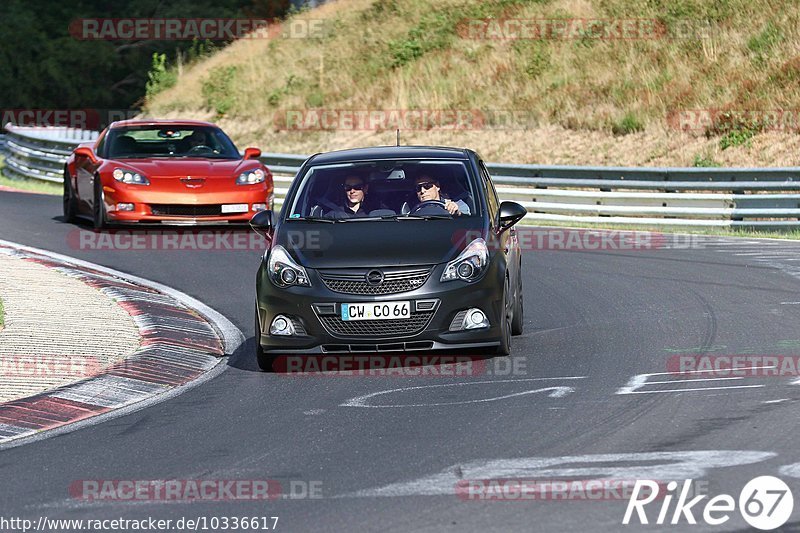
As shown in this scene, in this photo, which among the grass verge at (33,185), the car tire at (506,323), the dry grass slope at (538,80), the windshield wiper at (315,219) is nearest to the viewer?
the car tire at (506,323)

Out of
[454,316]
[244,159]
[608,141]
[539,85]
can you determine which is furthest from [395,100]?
[454,316]

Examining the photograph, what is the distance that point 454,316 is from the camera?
10203 millimetres

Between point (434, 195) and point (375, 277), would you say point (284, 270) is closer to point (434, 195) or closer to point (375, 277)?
point (375, 277)

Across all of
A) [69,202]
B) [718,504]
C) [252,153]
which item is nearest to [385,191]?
[718,504]

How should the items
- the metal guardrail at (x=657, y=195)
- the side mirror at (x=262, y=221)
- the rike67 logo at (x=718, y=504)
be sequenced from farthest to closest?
1. the metal guardrail at (x=657, y=195)
2. the side mirror at (x=262, y=221)
3. the rike67 logo at (x=718, y=504)

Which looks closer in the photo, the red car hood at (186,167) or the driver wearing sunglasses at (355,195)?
the driver wearing sunglasses at (355,195)

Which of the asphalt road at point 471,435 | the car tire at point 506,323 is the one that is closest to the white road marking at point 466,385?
the asphalt road at point 471,435

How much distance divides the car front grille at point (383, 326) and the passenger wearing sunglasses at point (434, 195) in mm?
1301

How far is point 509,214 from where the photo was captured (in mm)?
11203

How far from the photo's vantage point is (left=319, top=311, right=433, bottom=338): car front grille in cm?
1015

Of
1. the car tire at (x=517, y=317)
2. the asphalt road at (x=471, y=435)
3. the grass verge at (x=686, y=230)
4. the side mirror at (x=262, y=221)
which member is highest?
the side mirror at (x=262, y=221)

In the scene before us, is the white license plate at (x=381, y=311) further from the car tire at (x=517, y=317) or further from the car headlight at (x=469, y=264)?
the car tire at (x=517, y=317)

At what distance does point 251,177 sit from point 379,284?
369 inches

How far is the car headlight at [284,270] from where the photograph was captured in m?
10.4
